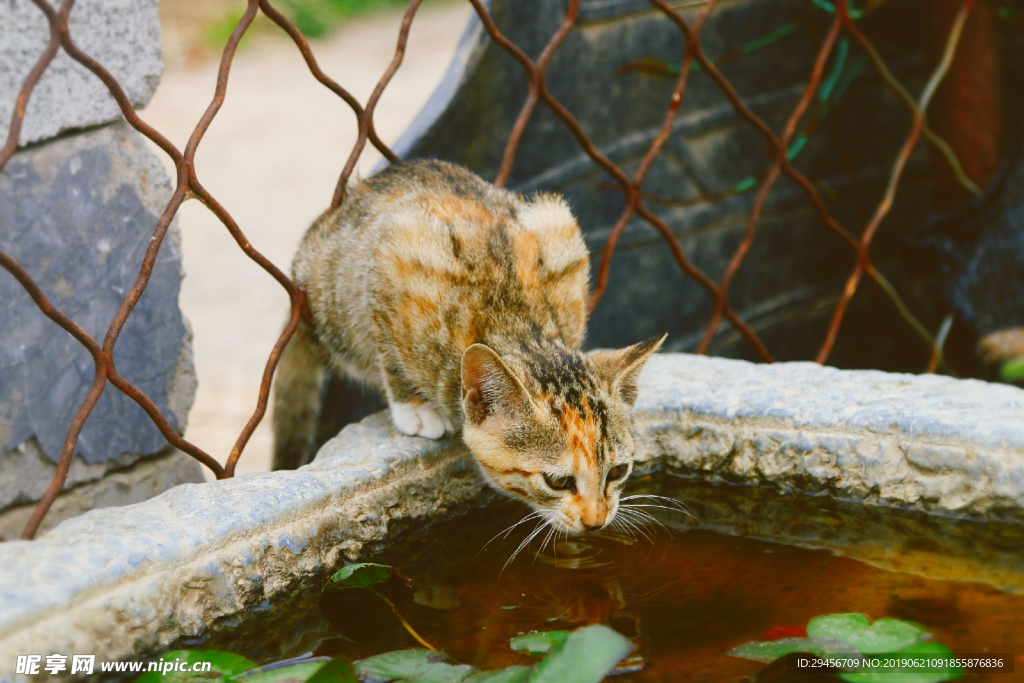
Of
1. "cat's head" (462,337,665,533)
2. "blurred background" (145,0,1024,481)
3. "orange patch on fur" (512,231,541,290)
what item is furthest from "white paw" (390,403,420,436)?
"blurred background" (145,0,1024,481)

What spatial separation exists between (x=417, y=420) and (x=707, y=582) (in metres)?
0.76

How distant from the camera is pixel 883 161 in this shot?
416 centimetres

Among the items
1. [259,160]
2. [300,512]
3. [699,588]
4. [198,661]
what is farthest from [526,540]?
[259,160]

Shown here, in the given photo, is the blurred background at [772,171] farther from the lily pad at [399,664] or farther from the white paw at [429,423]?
the lily pad at [399,664]

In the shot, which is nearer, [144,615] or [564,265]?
[144,615]

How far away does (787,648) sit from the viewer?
1.49 m

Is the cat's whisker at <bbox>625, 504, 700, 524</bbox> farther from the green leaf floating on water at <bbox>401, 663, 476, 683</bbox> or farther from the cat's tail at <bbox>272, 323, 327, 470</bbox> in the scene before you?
the cat's tail at <bbox>272, 323, 327, 470</bbox>

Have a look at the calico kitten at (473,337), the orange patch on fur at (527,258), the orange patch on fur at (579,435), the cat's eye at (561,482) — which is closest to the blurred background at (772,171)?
the calico kitten at (473,337)

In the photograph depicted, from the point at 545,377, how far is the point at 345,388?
1.06 metres

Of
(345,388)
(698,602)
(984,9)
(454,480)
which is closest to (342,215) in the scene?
(345,388)

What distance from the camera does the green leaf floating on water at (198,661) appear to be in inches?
56.6

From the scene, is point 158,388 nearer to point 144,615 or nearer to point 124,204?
point 124,204

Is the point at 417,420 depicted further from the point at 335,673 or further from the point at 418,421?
the point at 335,673

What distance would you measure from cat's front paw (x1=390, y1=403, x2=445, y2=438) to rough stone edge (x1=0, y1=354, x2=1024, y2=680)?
36mm
